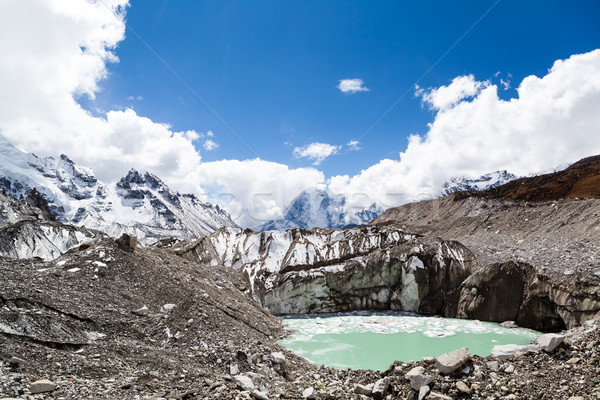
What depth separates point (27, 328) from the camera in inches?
368

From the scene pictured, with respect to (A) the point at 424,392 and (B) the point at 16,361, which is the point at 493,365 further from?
(B) the point at 16,361

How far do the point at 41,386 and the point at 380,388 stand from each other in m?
6.95

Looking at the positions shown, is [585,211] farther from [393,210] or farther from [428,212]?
[393,210]

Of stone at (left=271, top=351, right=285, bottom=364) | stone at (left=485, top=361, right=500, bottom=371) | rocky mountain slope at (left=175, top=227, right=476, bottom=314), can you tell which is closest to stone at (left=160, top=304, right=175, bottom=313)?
Answer: stone at (left=271, top=351, right=285, bottom=364)

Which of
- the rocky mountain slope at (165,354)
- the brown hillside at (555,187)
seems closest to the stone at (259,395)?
the rocky mountain slope at (165,354)

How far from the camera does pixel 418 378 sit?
7.23 metres

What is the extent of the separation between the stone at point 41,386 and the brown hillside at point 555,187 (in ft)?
249

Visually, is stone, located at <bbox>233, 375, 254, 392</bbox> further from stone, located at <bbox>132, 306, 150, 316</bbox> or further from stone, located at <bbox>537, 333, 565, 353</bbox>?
stone, located at <bbox>132, 306, 150, 316</bbox>

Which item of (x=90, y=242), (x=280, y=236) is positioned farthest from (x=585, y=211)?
(x=90, y=242)

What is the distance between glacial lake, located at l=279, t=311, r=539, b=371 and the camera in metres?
17.2

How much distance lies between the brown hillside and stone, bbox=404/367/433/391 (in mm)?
69894

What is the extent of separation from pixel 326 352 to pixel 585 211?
131 feet

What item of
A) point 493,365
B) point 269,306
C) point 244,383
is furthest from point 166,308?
point 269,306

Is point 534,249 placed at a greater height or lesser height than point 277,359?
greater
